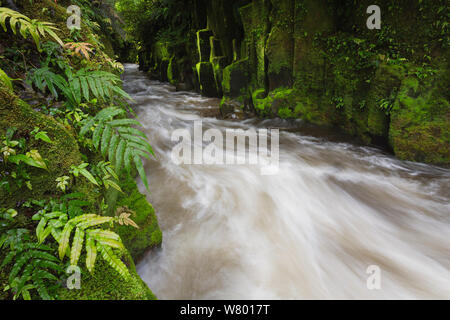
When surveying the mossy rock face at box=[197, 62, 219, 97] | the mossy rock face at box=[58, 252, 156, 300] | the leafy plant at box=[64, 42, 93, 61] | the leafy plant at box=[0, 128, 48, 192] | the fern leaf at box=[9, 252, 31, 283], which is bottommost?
the mossy rock face at box=[58, 252, 156, 300]

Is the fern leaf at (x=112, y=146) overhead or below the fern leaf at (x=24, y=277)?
overhead

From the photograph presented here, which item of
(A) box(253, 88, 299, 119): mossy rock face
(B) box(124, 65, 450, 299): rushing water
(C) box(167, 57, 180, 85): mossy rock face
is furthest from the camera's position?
(C) box(167, 57, 180, 85): mossy rock face

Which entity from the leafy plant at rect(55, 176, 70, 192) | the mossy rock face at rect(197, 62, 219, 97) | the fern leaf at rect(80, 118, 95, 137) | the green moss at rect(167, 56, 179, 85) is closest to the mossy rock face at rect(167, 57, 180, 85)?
the green moss at rect(167, 56, 179, 85)

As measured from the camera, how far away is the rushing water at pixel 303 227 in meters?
2.39

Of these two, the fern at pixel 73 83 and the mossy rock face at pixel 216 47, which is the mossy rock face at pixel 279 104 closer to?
the mossy rock face at pixel 216 47

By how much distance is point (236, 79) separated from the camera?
780 centimetres

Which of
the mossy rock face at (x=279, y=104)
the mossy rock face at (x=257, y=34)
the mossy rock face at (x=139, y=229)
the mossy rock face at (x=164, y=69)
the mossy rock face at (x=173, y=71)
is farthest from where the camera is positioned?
the mossy rock face at (x=164, y=69)

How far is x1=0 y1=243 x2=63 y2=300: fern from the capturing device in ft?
3.62

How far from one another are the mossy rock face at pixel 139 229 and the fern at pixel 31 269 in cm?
92

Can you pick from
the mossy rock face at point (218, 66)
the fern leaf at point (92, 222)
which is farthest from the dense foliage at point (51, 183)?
the mossy rock face at point (218, 66)

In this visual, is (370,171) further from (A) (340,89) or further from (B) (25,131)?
(B) (25,131)

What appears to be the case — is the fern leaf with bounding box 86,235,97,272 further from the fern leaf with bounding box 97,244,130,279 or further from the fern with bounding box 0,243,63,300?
the fern with bounding box 0,243,63,300

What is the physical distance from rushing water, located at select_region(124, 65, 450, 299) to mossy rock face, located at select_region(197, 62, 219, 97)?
18.9ft

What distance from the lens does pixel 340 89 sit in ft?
17.5
